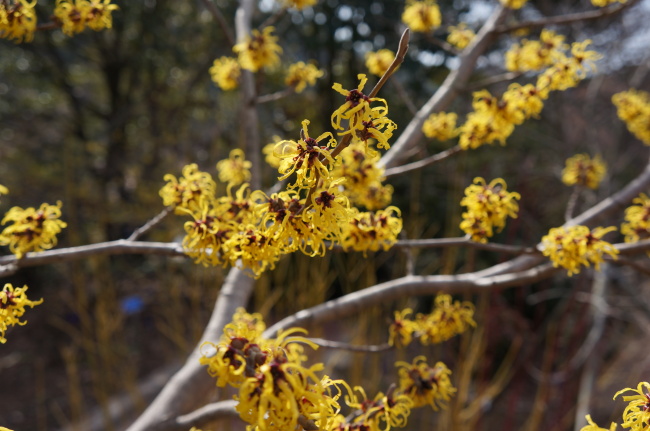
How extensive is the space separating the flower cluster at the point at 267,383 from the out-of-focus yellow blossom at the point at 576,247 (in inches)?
26.9

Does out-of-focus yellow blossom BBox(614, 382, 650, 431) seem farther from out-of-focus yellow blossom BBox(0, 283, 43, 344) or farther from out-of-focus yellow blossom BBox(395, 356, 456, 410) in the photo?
out-of-focus yellow blossom BBox(0, 283, 43, 344)

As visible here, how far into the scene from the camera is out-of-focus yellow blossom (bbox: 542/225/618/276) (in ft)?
3.34

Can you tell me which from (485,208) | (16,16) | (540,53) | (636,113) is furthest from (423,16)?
(16,16)

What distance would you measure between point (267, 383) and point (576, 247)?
80cm

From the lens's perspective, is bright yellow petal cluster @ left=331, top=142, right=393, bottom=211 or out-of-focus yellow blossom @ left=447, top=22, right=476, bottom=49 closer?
bright yellow petal cluster @ left=331, top=142, right=393, bottom=211

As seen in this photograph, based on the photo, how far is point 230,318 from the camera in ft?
4.59

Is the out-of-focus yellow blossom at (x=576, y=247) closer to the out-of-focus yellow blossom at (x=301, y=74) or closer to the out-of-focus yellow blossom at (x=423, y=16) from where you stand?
the out-of-focus yellow blossom at (x=301, y=74)

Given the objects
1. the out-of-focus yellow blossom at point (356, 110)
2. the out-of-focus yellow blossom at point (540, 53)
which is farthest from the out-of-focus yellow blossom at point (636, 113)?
the out-of-focus yellow blossom at point (356, 110)

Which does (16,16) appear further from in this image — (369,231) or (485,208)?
(485,208)

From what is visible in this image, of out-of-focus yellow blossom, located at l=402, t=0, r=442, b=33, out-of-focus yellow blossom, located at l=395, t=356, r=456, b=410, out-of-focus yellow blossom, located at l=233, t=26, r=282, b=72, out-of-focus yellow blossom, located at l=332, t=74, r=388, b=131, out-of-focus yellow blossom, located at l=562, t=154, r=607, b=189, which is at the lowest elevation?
out-of-focus yellow blossom, located at l=395, t=356, r=456, b=410

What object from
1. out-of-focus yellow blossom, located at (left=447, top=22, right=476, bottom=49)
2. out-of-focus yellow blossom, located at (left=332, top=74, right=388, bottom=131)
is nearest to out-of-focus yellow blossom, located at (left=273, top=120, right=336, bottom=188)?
out-of-focus yellow blossom, located at (left=332, top=74, right=388, bottom=131)

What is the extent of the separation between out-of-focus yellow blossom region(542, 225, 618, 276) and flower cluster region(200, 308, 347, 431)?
2.24 feet

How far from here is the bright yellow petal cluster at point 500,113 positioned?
136 cm

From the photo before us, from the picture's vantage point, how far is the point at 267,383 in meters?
0.56
